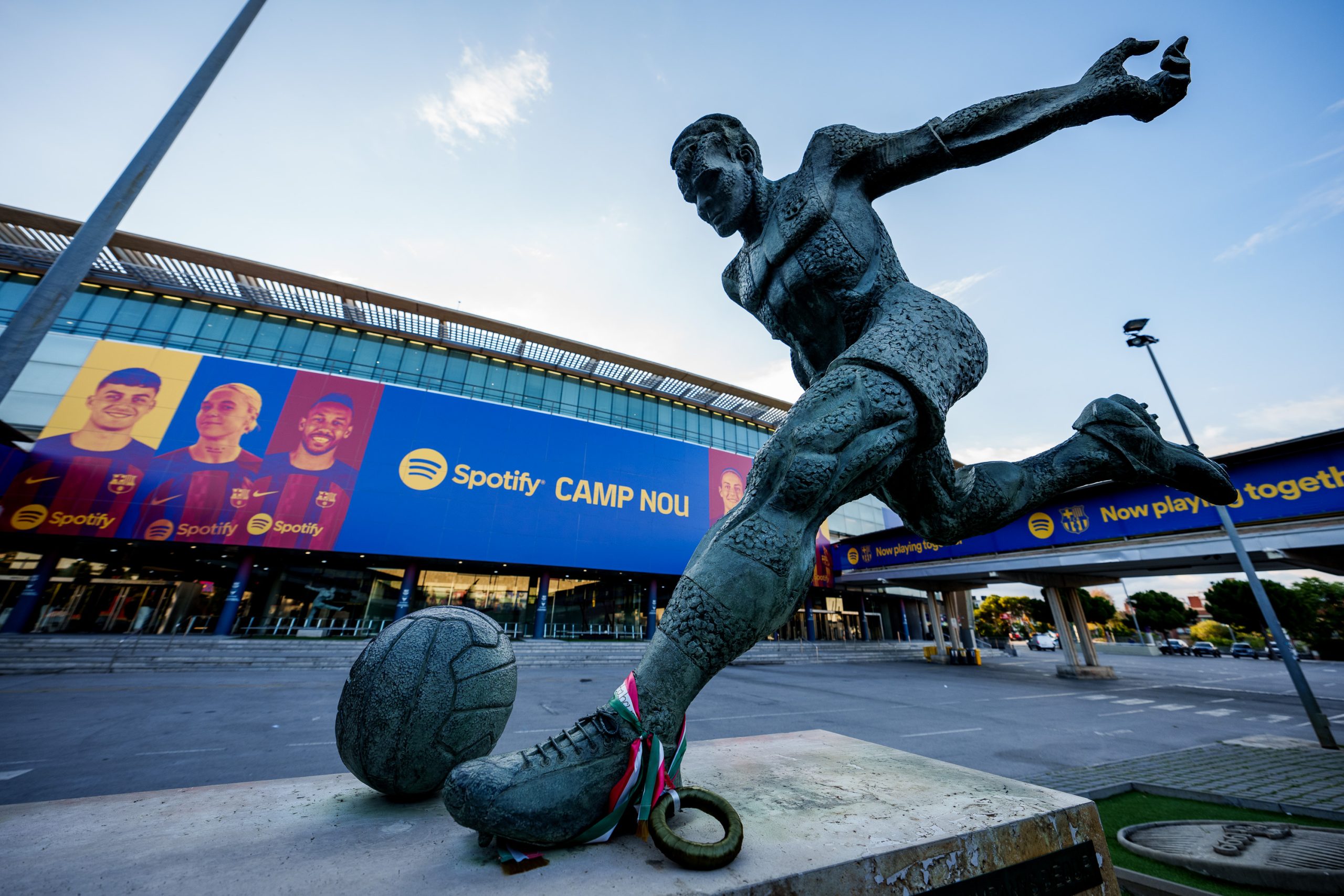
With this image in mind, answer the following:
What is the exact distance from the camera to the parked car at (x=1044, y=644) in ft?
162

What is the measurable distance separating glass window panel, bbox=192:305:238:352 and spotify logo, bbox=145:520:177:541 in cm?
855

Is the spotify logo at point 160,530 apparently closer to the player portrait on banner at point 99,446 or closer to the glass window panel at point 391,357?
the player portrait on banner at point 99,446

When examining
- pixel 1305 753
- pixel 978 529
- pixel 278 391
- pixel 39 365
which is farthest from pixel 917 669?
pixel 39 365

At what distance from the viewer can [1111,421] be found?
1712mm

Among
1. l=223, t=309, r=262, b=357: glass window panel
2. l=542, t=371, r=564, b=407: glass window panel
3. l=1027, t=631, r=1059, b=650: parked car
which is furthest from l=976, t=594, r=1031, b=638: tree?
l=223, t=309, r=262, b=357: glass window panel

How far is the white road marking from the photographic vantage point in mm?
5941

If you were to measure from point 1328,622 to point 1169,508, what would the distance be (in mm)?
36790

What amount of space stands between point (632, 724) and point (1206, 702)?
1549cm

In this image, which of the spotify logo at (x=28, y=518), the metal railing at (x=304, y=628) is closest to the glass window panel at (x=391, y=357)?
the metal railing at (x=304, y=628)

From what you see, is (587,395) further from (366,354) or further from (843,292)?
(843,292)

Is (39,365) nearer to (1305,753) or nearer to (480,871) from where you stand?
(480,871)

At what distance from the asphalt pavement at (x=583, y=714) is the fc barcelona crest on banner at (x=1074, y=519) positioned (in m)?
4.01

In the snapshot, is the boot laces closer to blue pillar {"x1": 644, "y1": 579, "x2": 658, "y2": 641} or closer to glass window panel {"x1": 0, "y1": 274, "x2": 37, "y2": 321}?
blue pillar {"x1": 644, "y1": 579, "x2": 658, "y2": 641}

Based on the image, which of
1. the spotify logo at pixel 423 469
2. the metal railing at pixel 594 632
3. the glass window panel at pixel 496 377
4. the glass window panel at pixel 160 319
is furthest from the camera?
the glass window panel at pixel 496 377
